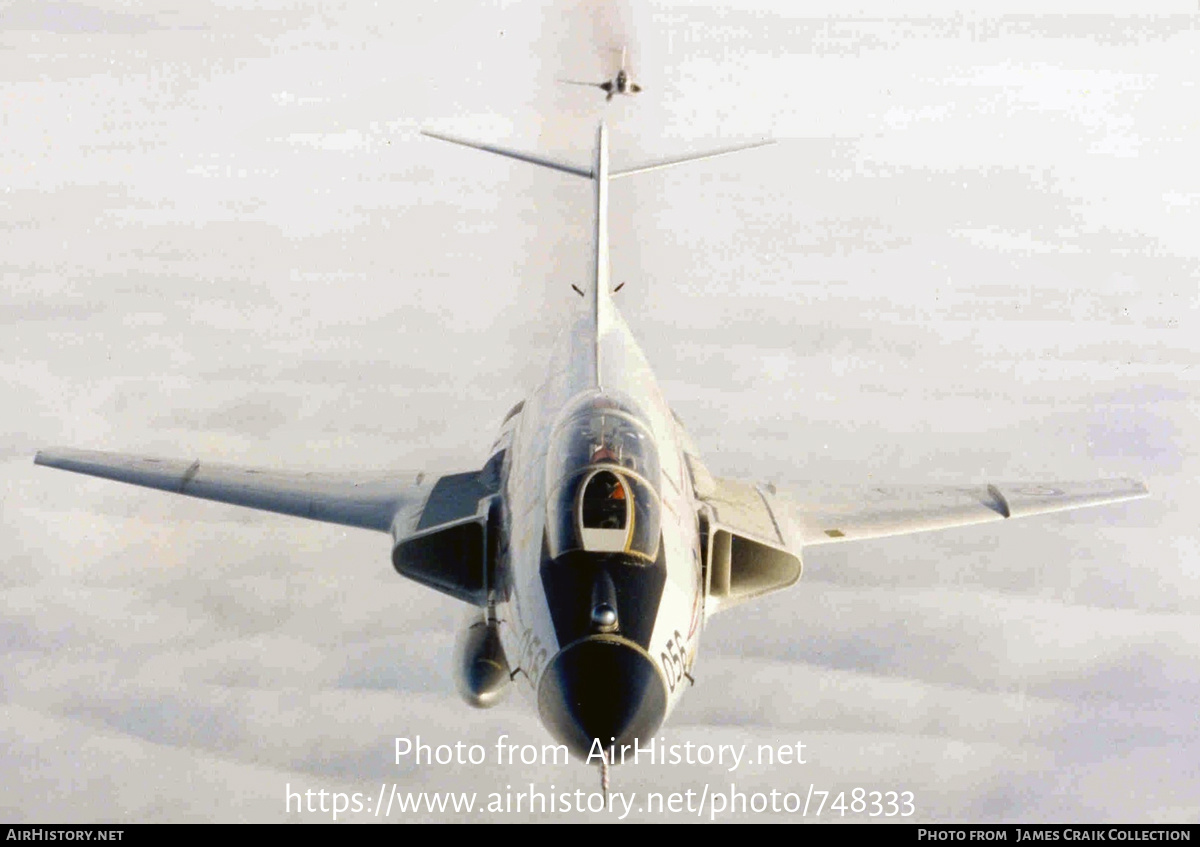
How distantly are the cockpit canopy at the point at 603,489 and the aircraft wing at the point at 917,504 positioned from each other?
4522 mm

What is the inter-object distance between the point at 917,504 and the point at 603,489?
8.28 meters

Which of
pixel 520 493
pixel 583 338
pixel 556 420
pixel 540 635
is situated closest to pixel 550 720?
pixel 540 635

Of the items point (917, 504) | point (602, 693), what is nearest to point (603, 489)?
point (602, 693)

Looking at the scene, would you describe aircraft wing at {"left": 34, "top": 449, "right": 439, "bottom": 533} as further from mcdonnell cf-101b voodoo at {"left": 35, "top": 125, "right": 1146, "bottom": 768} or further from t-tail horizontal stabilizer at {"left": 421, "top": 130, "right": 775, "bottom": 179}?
t-tail horizontal stabilizer at {"left": 421, "top": 130, "right": 775, "bottom": 179}

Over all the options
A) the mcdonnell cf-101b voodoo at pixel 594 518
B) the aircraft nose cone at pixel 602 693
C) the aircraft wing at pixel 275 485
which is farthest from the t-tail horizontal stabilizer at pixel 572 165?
the aircraft nose cone at pixel 602 693

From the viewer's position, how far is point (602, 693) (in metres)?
12.1

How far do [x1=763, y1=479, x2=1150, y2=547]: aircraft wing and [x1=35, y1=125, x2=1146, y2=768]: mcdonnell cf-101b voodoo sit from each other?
0.03 meters

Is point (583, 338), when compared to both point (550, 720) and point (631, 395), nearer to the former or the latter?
point (631, 395)

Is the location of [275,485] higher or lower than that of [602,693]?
lower

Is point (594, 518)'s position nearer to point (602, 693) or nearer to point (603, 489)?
point (603, 489)

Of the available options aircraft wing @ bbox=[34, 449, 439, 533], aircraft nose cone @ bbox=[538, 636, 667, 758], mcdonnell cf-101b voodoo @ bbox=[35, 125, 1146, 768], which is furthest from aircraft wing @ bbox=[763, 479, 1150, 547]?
aircraft nose cone @ bbox=[538, 636, 667, 758]

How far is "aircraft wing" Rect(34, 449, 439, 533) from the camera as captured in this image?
1902 cm

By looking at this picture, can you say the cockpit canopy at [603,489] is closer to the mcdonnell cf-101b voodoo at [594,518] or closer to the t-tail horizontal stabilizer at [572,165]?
the mcdonnell cf-101b voodoo at [594,518]

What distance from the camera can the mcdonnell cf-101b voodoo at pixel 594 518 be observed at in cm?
1255
